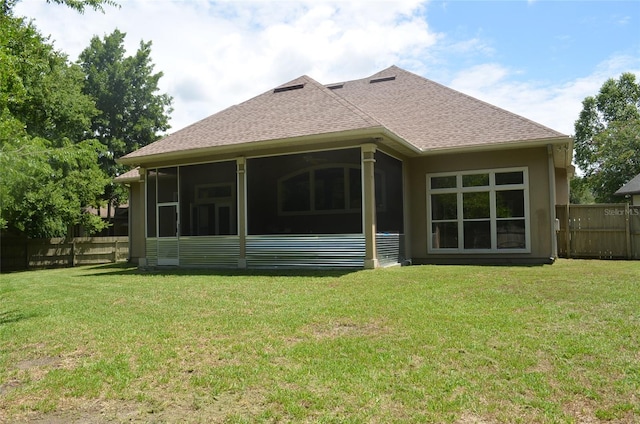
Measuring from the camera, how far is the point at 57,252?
19.9 meters

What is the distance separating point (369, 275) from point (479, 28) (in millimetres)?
5915

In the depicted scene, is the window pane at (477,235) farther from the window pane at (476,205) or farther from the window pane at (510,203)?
the window pane at (510,203)

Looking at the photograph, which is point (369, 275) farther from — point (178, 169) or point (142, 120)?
point (142, 120)

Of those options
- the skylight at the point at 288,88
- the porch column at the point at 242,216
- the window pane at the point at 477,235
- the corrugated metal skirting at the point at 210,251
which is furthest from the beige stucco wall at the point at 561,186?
the corrugated metal skirting at the point at 210,251

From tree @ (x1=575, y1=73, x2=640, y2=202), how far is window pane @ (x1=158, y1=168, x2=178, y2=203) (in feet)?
108

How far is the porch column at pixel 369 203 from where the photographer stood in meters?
11.3

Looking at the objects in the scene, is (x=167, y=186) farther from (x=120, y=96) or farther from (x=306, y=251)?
(x=120, y=96)

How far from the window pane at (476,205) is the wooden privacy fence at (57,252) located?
50.0 feet

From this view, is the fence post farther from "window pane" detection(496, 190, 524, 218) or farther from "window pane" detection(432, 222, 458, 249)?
"window pane" detection(432, 222, 458, 249)

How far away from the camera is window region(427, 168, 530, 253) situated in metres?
13.2

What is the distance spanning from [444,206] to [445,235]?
0.84 m

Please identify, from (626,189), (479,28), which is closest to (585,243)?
(479,28)

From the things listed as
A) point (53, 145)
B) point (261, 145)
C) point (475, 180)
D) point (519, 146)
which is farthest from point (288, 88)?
point (53, 145)

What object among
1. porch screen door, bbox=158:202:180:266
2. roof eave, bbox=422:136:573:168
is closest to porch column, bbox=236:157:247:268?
porch screen door, bbox=158:202:180:266
